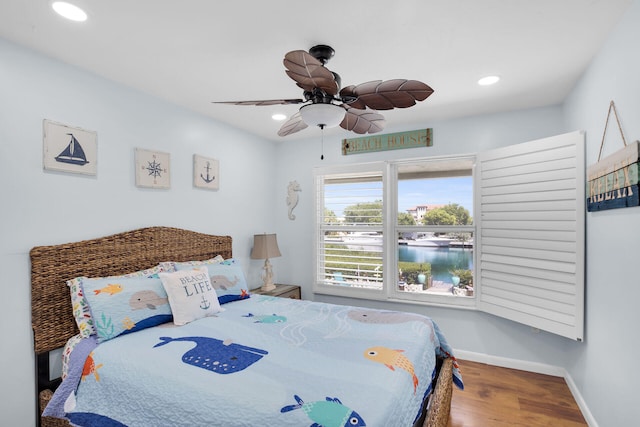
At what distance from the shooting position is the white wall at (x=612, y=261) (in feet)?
5.43

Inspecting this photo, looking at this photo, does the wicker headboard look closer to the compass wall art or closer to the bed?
the bed

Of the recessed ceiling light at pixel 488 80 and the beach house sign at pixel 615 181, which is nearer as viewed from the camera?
the beach house sign at pixel 615 181

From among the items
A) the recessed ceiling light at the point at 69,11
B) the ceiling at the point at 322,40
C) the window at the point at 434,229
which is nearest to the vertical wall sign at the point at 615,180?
the ceiling at the point at 322,40

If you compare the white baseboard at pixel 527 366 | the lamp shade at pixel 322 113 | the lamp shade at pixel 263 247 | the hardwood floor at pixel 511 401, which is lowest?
the hardwood floor at pixel 511 401

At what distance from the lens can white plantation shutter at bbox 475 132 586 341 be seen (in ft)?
8.34

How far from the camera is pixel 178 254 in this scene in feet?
9.71

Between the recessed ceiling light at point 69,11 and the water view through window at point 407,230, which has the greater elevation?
the recessed ceiling light at point 69,11

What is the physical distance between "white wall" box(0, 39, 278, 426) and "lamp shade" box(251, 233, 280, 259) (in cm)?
51

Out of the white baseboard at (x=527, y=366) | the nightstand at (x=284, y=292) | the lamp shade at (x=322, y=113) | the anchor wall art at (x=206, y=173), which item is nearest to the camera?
the lamp shade at (x=322, y=113)

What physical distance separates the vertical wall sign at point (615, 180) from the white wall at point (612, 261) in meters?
0.05

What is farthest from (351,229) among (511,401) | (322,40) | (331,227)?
(322,40)

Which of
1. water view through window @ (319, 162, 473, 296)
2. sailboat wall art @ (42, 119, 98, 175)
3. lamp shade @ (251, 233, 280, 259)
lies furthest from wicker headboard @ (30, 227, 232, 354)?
water view through window @ (319, 162, 473, 296)

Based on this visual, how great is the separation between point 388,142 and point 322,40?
197 centimetres

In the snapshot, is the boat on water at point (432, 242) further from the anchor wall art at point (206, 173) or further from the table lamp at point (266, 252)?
the anchor wall art at point (206, 173)
